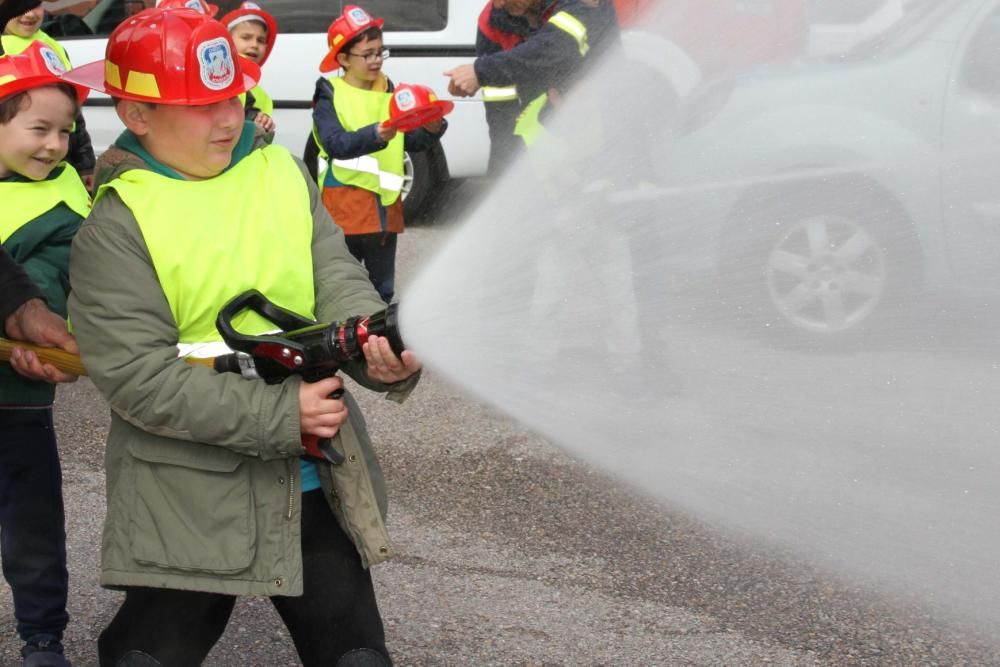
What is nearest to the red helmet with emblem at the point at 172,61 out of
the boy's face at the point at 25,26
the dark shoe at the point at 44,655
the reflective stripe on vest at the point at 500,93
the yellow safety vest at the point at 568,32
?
the dark shoe at the point at 44,655

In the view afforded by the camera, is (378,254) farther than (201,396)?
Yes

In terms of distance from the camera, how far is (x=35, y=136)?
9.45 feet

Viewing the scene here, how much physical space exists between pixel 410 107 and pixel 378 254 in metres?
0.83

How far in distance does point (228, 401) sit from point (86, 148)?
309 cm

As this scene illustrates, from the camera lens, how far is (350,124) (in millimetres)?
5879

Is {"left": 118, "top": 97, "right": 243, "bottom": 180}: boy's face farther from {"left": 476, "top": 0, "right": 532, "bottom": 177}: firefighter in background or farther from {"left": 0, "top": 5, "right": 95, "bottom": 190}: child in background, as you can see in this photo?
{"left": 476, "top": 0, "right": 532, "bottom": 177}: firefighter in background

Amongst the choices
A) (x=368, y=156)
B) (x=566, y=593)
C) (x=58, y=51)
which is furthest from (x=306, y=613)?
(x=368, y=156)

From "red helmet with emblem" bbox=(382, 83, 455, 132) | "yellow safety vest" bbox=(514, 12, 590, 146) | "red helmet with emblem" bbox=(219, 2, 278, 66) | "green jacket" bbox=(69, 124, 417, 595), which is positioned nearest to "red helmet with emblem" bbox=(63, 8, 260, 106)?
"green jacket" bbox=(69, 124, 417, 595)

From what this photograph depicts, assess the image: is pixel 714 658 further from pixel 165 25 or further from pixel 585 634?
pixel 165 25

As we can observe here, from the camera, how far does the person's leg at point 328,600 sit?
2256mm

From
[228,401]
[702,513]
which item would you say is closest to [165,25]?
[228,401]

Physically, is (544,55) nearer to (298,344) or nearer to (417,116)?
(417,116)

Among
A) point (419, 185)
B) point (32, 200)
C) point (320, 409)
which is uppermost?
point (419, 185)

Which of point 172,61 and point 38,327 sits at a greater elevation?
point 172,61
